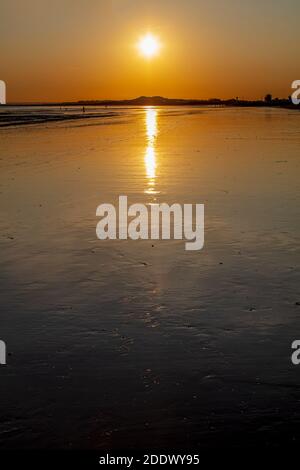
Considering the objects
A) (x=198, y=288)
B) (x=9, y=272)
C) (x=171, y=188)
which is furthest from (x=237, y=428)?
(x=171, y=188)

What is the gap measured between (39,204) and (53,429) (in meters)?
10.8

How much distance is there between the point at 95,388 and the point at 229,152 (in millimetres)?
25826

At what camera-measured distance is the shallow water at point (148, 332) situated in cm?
493

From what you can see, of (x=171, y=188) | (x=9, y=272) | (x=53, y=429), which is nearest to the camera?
(x=53, y=429)

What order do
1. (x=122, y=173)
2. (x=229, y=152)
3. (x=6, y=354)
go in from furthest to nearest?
(x=229, y=152)
(x=122, y=173)
(x=6, y=354)

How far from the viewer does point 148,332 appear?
6.79 meters

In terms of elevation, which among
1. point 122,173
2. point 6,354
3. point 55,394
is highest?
point 122,173

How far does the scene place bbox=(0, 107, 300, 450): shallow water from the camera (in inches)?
194
